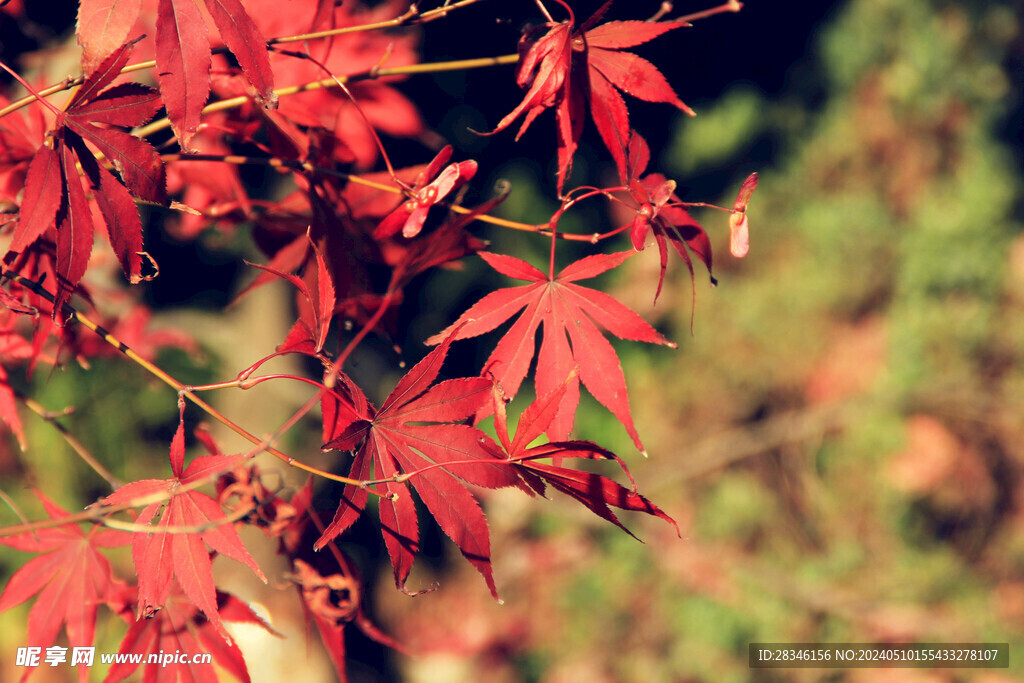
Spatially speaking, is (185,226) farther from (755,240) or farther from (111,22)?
(755,240)

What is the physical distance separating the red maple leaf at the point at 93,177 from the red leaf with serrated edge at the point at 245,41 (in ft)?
0.24

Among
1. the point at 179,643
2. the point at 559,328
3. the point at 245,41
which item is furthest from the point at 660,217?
the point at 179,643

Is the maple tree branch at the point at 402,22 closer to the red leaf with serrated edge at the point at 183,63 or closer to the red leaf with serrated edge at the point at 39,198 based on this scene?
the red leaf with serrated edge at the point at 183,63

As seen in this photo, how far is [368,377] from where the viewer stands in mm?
2105

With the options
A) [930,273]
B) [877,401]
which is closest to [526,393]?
[877,401]

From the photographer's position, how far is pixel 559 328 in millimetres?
597

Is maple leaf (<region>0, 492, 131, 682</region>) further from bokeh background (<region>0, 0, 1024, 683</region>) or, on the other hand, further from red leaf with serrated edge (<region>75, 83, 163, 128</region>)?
bokeh background (<region>0, 0, 1024, 683</region>)

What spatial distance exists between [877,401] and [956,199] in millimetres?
778

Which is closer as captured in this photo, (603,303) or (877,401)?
(603,303)

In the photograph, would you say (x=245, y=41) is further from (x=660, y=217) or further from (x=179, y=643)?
(x=179, y=643)

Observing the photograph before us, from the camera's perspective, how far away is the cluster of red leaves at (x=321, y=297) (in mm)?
481

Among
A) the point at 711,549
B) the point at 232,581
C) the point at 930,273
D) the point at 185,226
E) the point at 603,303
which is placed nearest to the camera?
the point at 603,303

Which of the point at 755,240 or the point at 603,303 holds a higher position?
the point at 603,303

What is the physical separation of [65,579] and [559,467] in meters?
0.51
